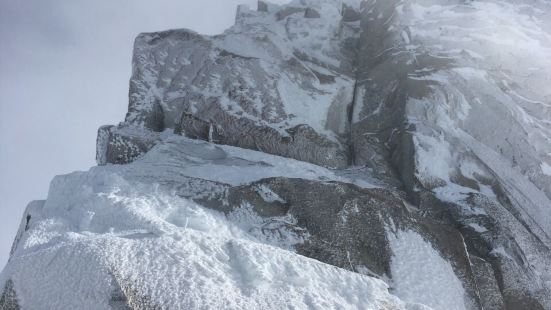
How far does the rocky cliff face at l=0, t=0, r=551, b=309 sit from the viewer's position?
16.1 metres

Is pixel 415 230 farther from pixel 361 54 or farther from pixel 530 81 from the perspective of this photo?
pixel 361 54

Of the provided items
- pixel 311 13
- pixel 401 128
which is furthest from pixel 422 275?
pixel 311 13

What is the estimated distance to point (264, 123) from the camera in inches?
1209

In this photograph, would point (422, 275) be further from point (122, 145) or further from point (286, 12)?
point (286, 12)

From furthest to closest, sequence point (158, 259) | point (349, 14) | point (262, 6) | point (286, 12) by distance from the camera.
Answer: point (349, 14)
point (262, 6)
point (286, 12)
point (158, 259)

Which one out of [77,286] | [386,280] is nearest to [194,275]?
[77,286]

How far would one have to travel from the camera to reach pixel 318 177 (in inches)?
970

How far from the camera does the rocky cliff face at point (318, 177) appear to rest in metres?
16.1

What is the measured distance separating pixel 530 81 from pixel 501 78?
2.52 m

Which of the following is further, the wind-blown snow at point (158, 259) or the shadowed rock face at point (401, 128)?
the shadowed rock face at point (401, 128)

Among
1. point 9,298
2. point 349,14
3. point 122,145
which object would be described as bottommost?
point 122,145

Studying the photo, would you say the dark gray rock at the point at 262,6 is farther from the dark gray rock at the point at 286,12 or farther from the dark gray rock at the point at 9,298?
the dark gray rock at the point at 9,298

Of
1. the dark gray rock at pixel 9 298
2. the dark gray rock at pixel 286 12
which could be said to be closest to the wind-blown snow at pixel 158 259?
the dark gray rock at pixel 9 298

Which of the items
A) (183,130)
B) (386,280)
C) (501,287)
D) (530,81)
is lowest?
(501,287)
